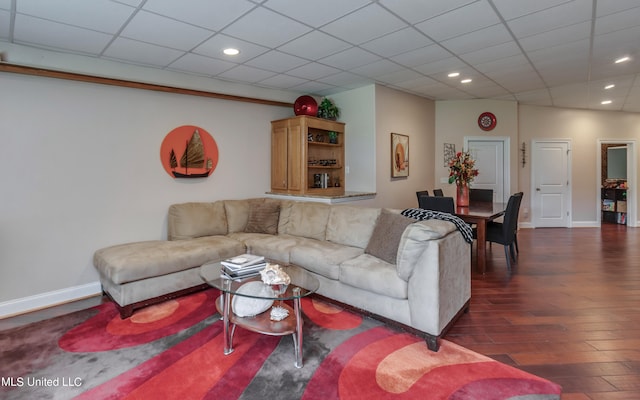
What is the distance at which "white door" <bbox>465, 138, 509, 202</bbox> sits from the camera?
6453 mm

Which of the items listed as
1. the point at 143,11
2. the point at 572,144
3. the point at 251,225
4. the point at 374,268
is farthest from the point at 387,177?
the point at 572,144

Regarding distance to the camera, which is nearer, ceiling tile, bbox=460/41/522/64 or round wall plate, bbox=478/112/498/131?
ceiling tile, bbox=460/41/522/64

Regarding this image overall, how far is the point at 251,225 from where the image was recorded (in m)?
4.28

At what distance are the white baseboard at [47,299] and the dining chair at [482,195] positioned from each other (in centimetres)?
561

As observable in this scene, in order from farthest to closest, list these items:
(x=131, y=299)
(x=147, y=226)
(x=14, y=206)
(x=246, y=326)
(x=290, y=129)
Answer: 1. (x=290, y=129)
2. (x=147, y=226)
3. (x=14, y=206)
4. (x=131, y=299)
5. (x=246, y=326)

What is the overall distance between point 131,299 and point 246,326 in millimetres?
1350

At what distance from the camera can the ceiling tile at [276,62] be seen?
11.5 ft

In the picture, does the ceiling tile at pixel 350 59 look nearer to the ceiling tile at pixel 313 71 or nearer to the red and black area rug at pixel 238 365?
the ceiling tile at pixel 313 71

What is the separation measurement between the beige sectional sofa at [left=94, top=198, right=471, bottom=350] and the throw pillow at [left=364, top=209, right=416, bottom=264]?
0.01m

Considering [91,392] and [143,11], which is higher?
[143,11]

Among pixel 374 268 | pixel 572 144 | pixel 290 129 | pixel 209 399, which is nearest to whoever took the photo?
pixel 209 399

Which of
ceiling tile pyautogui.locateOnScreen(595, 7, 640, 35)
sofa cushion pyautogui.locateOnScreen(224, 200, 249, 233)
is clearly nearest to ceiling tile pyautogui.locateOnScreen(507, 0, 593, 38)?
ceiling tile pyautogui.locateOnScreen(595, 7, 640, 35)

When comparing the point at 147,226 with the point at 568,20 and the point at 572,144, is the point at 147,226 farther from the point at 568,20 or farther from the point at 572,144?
the point at 572,144

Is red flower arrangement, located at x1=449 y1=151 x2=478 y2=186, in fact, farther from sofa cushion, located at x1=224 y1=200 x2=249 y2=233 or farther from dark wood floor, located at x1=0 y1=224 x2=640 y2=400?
sofa cushion, located at x1=224 y1=200 x2=249 y2=233
